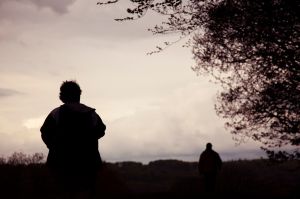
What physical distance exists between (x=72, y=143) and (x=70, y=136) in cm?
13

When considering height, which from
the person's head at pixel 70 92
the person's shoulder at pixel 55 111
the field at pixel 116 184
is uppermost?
the person's head at pixel 70 92

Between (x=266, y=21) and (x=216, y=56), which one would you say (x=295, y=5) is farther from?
(x=216, y=56)

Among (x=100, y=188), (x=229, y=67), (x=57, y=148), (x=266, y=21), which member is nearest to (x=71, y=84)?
Answer: (x=57, y=148)

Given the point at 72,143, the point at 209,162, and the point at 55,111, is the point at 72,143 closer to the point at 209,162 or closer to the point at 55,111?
the point at 55,111

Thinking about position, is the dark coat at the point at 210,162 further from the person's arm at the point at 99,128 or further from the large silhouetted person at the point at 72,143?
the large silhouetted person at the point at 72,143

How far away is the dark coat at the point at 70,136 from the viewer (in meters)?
9.41

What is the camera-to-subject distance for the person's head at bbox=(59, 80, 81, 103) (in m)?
9.57

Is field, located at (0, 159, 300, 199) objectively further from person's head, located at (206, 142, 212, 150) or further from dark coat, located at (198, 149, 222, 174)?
person's head, located at (206, 142, 212, 150)

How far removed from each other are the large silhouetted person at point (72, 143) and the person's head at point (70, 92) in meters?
0.02

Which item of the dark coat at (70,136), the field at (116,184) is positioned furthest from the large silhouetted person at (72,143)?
the field at (116,184)

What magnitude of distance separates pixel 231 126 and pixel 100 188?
696 cm

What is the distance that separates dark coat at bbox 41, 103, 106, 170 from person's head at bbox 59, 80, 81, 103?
14 cm

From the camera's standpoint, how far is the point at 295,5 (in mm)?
14094

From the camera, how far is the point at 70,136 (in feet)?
31.0
